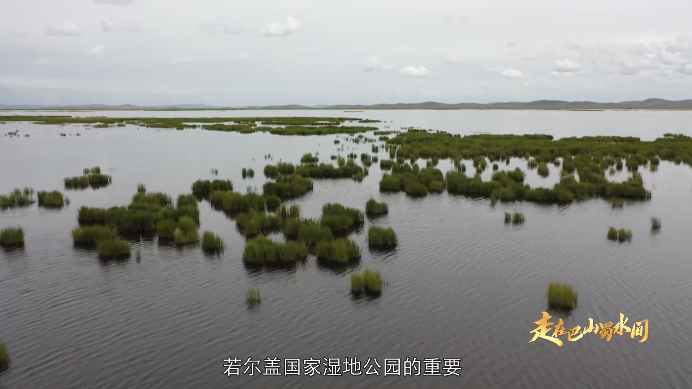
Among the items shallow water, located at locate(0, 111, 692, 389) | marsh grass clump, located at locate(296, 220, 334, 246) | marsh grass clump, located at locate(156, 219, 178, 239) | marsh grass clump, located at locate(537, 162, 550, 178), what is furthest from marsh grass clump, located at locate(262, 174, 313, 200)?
marsh grass clump, located at locate(537, 162, 550, 178)

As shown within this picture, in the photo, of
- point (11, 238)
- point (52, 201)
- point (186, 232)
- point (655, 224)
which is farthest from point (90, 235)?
point (655, 224)

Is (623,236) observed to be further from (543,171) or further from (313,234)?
(543,171)

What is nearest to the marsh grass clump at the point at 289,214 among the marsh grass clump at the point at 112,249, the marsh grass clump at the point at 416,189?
the marsh grass clump at the point at 112,249

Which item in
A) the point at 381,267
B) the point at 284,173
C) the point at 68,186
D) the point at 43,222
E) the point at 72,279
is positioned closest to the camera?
the point at 72,279

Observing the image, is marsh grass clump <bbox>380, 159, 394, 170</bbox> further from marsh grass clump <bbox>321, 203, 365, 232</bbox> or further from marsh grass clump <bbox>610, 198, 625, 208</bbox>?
marsh grass clump <bbox>321, 203, 365, 232</bbox>

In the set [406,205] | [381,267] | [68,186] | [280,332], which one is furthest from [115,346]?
[68,186]

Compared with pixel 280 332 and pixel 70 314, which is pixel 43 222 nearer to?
pixel 70 314
